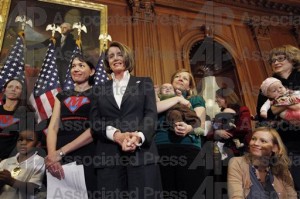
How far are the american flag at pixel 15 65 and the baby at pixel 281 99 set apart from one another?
10.7ft

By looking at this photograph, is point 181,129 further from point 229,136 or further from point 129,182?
point 229,136

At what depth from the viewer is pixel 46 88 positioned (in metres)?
4.52

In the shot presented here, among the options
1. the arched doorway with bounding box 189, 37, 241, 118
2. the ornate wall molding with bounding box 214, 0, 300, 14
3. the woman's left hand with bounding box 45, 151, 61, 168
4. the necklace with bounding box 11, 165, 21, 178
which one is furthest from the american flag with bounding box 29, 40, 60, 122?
the ornate wall molding with bounding box 214, 0, 300, 14

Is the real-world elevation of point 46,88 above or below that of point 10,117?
above

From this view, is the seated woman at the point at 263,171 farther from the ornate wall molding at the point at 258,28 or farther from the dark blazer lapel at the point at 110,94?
the ornate wall molding at the point at 258,28

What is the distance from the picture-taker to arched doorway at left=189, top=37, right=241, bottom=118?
681 centimetres

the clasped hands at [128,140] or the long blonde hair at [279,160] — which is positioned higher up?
the clasped hands at [128,140]

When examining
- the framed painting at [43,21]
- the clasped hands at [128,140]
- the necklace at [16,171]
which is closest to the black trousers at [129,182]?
the clasped hands at [128,140]

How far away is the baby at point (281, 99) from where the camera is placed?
2.40 meters

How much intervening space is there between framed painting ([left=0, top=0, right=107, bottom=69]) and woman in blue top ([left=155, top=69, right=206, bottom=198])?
124 inches

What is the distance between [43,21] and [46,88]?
152 centimetres

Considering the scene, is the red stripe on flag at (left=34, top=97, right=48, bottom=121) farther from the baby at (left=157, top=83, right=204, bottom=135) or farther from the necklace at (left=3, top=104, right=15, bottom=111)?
the baby at (left=157, top=83, right=204, bottom=135)

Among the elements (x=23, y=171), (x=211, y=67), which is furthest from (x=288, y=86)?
(x=211, y=67)

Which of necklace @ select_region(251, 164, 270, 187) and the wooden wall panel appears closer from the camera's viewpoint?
necklace @ select_region(251, 164, 270, 187)
